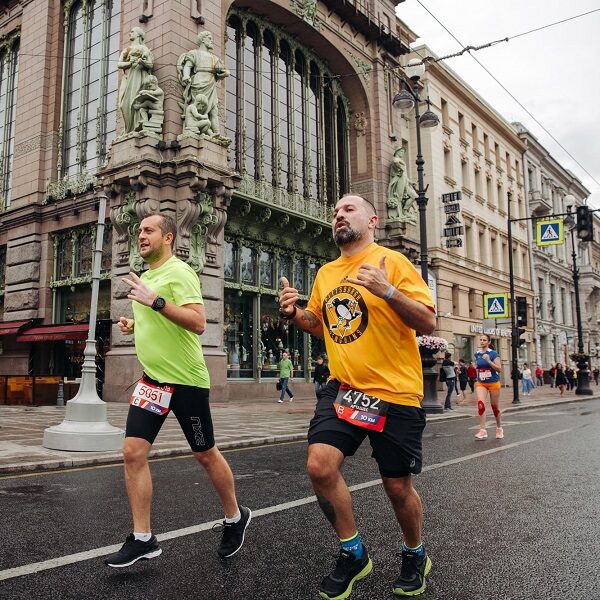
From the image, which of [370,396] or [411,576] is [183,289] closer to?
[370,396]

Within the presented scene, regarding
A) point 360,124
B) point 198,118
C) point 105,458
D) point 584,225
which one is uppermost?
point 360,124

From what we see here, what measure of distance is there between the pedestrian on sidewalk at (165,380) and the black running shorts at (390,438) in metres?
1.03

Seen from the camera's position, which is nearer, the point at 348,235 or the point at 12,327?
the point at 348,235

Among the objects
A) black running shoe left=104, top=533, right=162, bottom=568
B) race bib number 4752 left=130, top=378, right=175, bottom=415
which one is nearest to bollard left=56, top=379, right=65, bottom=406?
race bib number 4752 left=130, top=378, right=175, bottom=415

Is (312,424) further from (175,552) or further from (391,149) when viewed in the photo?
(391,149)

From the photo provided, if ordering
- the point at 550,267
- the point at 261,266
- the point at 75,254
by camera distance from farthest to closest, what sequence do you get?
the point at 550,267 < the point at 261,266 < the point at 75,254

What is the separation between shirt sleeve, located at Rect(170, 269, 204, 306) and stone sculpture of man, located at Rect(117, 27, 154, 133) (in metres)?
16.0

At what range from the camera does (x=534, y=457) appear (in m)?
8.20

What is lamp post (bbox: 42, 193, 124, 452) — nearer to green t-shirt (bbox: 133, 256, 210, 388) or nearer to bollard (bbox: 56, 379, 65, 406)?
green t-shirt (bbox: 133, 256, 210, 388)

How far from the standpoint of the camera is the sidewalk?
24.9 feet

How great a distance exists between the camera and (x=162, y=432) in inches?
429

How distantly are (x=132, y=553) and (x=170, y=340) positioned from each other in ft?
4.10

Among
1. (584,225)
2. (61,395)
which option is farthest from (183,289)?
(584,225)

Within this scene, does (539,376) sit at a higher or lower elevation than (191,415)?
lower
